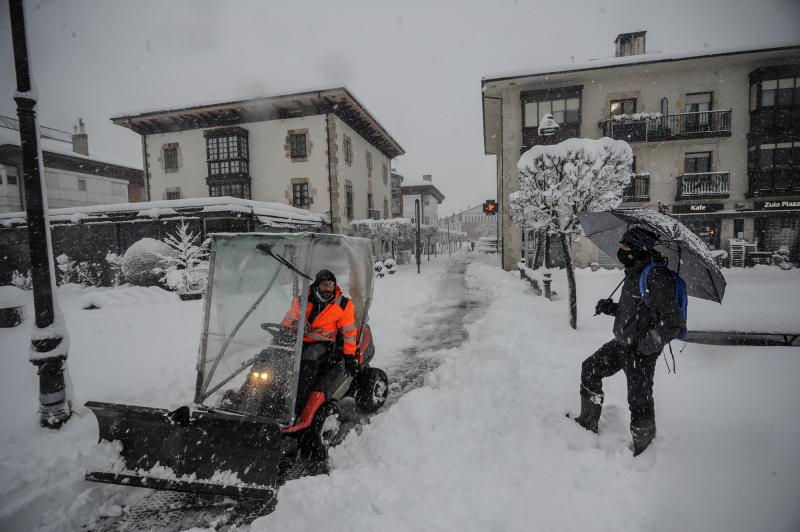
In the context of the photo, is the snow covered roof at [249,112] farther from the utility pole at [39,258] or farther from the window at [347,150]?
the utility pole at [39,258]

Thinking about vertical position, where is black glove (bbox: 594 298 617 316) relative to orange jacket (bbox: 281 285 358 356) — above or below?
above

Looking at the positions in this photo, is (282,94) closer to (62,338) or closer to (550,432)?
(62,338)

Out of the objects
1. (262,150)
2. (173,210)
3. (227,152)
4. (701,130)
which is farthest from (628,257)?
(227,152)

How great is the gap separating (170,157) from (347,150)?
11.1 m

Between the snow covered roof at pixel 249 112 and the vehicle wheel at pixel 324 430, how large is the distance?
19.1 meters

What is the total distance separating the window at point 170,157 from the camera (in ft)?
72.1

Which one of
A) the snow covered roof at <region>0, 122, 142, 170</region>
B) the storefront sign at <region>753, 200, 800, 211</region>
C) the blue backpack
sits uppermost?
the snow covered roof at <region>0, 122, 142, 170</region>

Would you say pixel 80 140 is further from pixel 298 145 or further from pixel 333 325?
pixel 333 325

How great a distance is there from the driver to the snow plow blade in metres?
0.91

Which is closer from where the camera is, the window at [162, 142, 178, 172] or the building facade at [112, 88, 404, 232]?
the building facade at [112, 88, 404, 232]

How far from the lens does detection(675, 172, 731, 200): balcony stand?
61.2ft

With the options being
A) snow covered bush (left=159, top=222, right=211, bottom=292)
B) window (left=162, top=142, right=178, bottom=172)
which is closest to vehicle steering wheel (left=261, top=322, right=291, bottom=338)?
snow covered bush (left=159, top=222, right=211, bottom=292)

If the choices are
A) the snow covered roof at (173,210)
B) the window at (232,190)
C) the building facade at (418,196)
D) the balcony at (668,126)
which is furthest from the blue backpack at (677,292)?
the building facade at (418,196)

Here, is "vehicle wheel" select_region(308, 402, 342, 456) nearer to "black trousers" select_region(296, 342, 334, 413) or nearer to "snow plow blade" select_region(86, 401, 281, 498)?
"black trousers" select_region(296, 342, 334, 413)
